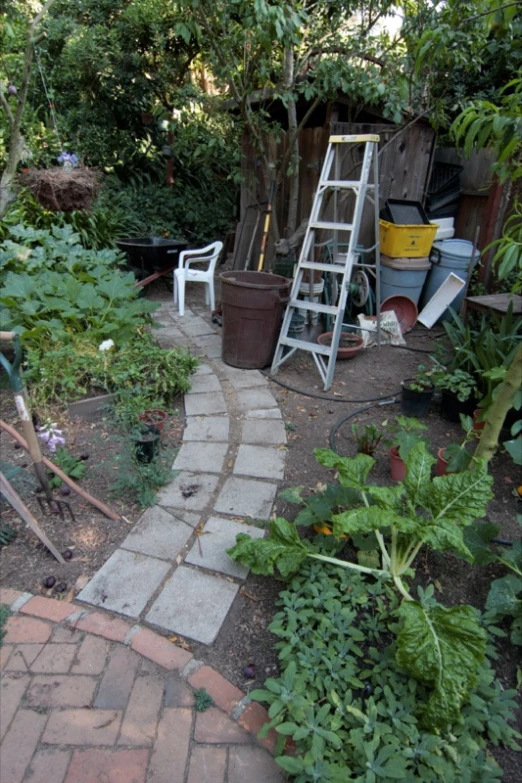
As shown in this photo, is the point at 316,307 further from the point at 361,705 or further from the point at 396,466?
the point at 361,705

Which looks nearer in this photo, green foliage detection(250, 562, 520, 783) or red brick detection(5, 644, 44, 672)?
green foliage detection(250, 562, 520, 783)

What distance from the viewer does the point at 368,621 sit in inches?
65.4

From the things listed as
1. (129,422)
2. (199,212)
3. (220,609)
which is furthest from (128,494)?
(199,212)

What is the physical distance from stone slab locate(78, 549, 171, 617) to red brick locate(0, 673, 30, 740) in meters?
0.32

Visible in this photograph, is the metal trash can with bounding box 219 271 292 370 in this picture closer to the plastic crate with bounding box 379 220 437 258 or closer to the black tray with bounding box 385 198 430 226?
the plastic crate with bounding box 379 220 437 258

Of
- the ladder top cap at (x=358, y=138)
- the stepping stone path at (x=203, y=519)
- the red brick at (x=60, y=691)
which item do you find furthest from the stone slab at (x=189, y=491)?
the ladder top cap at (x=358, y=138)

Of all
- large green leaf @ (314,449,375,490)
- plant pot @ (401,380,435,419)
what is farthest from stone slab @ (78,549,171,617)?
plant pot @ (401,380,435,419)

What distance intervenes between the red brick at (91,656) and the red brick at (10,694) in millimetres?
150

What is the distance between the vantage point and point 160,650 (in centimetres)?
163

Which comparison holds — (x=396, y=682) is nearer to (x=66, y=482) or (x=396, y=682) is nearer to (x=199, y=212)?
(x=66, y=482)

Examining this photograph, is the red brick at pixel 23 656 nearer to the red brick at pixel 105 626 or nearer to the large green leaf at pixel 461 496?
the red brick at pixel 105 626

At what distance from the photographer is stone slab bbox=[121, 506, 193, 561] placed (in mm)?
2020

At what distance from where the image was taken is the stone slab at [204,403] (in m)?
3.08

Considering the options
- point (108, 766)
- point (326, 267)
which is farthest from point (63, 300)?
point (108, 766)
